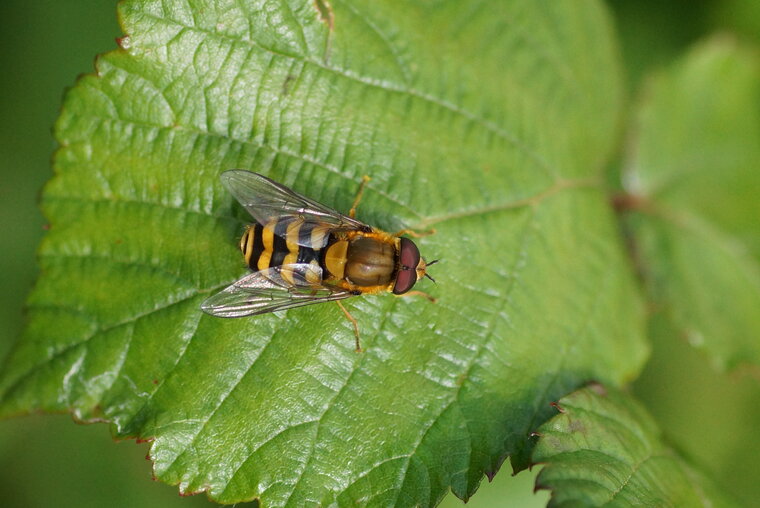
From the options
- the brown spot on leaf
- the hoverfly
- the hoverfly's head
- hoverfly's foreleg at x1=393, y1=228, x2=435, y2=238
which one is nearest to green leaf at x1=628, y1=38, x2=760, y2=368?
hoverfly's foreleg at x1=393, y1=228, x2=435, y2=238

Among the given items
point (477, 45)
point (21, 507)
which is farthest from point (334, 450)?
point (21, 507)

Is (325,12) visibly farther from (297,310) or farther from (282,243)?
(297,310)

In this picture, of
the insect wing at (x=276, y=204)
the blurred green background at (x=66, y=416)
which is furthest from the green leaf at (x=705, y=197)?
the insect wing at (x=276, y=204)

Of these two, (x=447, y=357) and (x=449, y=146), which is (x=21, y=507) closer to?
(x=447, y=357)

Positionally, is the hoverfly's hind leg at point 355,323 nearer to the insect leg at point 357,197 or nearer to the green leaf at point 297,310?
the green leaf at point 297,310

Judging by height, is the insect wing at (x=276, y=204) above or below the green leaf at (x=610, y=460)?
above

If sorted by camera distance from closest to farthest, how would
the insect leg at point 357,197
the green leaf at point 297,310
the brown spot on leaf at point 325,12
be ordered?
the green leaf at point 297,310, the brown spot on leaf at point 325,12, the insect leg at point 357,197
